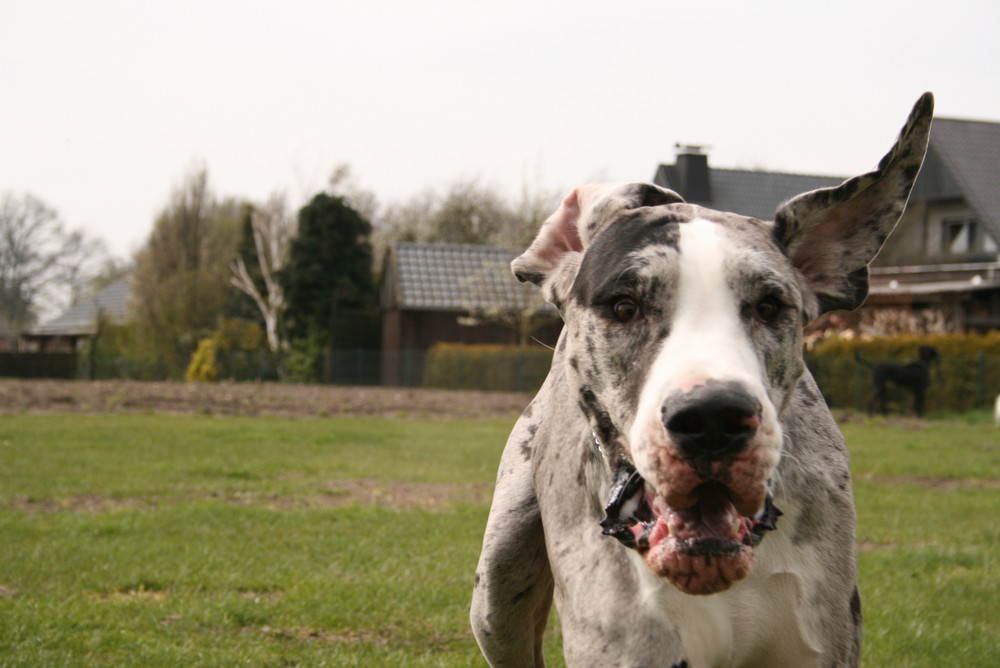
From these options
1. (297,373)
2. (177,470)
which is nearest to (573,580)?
(177,470)

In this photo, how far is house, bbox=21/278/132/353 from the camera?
6294cm

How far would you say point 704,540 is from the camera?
8.71 feet

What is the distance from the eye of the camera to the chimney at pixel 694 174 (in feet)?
87.1

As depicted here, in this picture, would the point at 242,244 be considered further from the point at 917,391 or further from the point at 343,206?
the point at 917,391

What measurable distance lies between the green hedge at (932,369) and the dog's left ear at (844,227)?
20.0 m

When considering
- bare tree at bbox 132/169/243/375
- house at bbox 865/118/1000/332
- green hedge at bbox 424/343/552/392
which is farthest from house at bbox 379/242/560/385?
house at bbox 865/118/1000/332

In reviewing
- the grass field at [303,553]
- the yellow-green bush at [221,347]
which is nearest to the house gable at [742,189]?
the grass field at [303,553]

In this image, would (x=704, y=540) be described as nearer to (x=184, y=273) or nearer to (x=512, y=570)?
(x=512, y=570)

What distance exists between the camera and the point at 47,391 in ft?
85.8

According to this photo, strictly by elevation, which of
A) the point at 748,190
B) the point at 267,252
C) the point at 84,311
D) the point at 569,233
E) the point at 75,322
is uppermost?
the point at 748,190

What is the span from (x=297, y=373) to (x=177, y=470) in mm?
29774

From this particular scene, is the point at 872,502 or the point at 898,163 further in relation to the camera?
the point at 872,502

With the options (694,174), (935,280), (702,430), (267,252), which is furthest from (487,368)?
(702,430)

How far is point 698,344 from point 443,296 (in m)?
40.8
